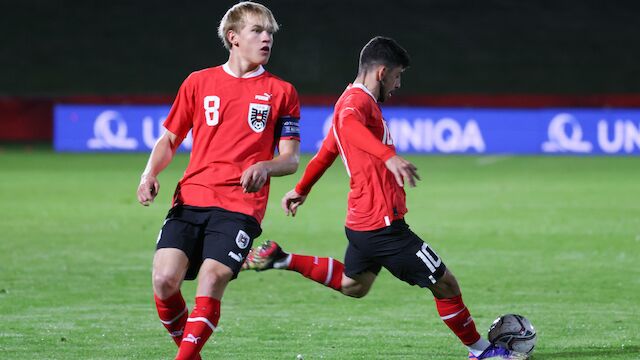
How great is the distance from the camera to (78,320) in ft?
27.0

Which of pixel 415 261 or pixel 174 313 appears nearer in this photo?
pixel 174 313

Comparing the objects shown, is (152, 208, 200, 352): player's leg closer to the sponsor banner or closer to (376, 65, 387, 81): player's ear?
(376, 65, 387, 81): player's ear

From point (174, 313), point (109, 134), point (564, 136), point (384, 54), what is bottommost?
point (109, 134)

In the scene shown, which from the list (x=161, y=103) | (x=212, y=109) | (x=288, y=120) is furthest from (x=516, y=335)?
(x=161, y=103)

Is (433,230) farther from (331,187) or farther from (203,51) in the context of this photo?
(203,51)

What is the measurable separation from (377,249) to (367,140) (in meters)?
0.83

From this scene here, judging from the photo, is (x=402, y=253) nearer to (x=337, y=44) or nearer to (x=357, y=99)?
(x=357, y=99)

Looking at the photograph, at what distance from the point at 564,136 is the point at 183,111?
2168 cm

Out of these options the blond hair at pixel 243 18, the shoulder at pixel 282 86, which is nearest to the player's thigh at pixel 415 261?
the shoulder at pixel 282 86

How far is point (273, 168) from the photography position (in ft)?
19.7

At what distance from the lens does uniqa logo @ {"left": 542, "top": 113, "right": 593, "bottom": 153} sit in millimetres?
26812

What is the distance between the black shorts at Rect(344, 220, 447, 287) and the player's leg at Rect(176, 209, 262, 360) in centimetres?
85

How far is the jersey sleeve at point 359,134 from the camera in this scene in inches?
237

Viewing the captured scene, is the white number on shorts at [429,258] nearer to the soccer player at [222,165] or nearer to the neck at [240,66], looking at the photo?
the soccer player at [222,165]
